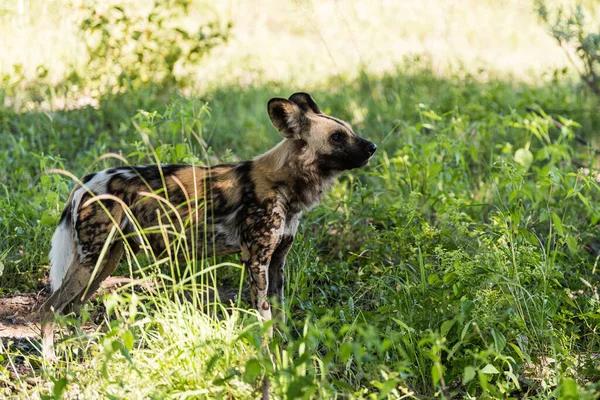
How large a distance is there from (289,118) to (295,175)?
253 mm

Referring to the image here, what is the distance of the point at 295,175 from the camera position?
379 centimetres

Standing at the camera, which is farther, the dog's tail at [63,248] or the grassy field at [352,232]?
the dog's tail at [63,248]

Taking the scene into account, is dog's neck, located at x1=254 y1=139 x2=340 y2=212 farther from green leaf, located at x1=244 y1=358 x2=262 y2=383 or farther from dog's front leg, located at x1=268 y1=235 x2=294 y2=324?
green leaf, located at x1=244 y1=358 x2=262 y2=383

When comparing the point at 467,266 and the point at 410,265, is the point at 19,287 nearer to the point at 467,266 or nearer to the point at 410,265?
the point at 410,265

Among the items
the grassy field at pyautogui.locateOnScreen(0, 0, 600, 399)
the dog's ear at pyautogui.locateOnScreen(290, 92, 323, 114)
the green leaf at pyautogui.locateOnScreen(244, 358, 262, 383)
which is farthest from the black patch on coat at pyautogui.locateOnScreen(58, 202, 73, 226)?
the green leaf at pyautogui.locateOnScreen(244, 358, 262, 383)

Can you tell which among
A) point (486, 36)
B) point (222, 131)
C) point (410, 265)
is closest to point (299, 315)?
point (410, 265)

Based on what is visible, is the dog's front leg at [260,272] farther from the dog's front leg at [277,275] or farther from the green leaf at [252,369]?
the green leaf at [252,369]

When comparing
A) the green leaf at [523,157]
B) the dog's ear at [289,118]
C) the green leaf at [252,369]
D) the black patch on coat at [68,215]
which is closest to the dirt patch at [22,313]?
the black patch on coat at [68,215]

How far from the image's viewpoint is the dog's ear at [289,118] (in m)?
3.76

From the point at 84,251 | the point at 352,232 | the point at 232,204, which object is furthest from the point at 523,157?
the point at 84,251

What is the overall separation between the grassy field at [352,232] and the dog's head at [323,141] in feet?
1.69

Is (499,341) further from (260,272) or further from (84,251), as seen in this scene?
(84,251)

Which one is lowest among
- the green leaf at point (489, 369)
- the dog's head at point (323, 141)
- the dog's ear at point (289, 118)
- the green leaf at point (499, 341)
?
the green leaf at point (489, 369)

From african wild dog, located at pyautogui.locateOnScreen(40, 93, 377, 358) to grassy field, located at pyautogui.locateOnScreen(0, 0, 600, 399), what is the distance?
17 cm
